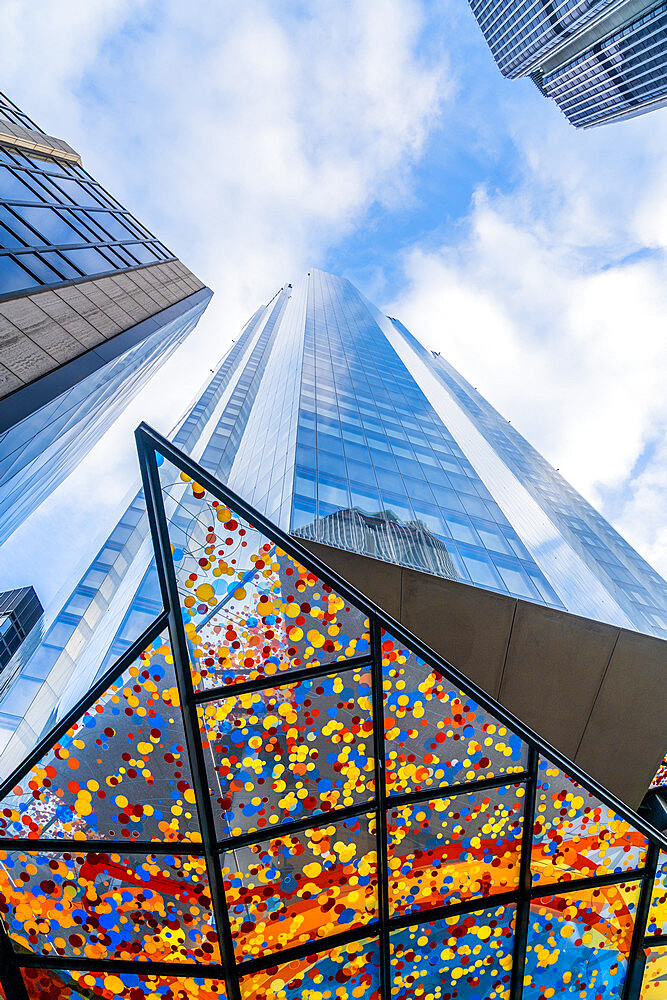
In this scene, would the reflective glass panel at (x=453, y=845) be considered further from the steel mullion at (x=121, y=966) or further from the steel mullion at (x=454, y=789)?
the steel mullion at (x=121, y=966)

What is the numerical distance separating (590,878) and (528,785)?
64.7 inches

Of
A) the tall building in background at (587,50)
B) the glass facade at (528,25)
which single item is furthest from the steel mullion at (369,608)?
the glass facade at (528,25)

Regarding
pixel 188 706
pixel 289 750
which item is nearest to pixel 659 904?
pixel 289 750

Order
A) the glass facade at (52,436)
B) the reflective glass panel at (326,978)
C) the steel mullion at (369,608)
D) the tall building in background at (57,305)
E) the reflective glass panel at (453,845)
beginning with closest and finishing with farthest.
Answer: the steel mullion at (369,608) → the reflective glass panel at (326,978) → the reflective glass panel at (453,845) → the tall building in background at (57,305) → the glass facade at (52,436)

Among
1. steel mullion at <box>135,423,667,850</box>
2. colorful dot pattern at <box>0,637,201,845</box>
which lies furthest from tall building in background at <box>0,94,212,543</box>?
colorful dot pattern at <box>0,637,201,845</box>

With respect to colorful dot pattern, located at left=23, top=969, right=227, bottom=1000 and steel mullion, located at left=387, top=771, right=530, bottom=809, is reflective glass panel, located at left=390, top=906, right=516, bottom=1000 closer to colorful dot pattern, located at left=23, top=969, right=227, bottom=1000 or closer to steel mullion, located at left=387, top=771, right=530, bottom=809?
steel mullion, located at left=387, top=771, right=530, bottom=809

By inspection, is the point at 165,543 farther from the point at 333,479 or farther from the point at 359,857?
the point at 333,479

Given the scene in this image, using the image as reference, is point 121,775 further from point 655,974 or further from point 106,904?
point 655,974

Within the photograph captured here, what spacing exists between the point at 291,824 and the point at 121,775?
2.39m

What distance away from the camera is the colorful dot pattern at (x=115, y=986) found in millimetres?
7305

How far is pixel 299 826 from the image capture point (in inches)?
287

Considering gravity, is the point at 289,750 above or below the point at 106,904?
above

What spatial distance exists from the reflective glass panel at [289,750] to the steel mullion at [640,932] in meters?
4.07

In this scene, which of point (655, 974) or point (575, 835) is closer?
point (575, 835)
